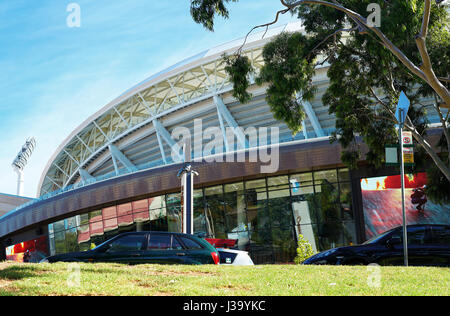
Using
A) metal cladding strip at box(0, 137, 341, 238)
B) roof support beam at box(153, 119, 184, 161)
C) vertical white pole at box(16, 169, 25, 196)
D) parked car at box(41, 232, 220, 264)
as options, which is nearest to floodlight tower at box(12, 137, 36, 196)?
vertical white pole at box(16, 169, 25, 196)

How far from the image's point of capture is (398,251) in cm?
1126

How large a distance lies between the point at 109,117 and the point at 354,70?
91.5 ft

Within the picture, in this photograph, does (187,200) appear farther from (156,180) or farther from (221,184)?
(156,180)

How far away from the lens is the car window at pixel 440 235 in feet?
38.1

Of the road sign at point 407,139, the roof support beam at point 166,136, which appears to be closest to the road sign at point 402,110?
the road sign at point 407,139

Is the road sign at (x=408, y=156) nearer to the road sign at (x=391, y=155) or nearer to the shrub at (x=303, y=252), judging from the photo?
the road sign at (x=391, y=155)

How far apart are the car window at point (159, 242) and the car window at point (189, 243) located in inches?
13.1

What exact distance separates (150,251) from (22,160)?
243ft

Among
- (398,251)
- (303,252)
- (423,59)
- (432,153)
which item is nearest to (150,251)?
(398,251)

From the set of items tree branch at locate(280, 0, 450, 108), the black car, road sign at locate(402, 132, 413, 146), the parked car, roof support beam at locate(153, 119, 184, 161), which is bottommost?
the black car

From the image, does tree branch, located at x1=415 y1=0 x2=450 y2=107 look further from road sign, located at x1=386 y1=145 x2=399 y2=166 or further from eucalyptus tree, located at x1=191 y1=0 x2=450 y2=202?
road sign, located at x1=386 y1=145 x2=399 y2=166

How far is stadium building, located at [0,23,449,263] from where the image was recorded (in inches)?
955

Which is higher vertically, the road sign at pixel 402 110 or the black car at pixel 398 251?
the road sign at pixel 402 110
